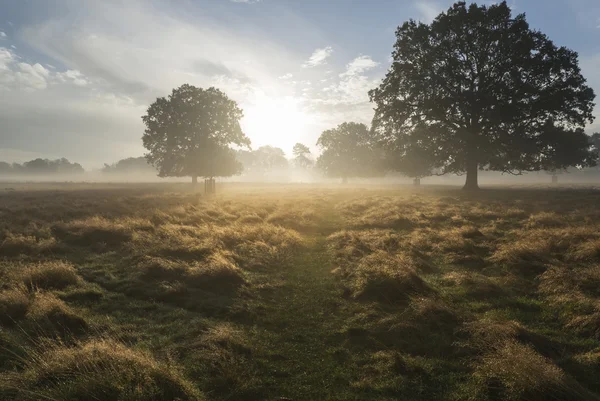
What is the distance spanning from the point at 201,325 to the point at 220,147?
4305cm

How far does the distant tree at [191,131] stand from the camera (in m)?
45.0

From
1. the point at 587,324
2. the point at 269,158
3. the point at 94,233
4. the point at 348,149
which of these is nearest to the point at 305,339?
the point at 587,324

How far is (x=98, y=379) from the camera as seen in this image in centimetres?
397

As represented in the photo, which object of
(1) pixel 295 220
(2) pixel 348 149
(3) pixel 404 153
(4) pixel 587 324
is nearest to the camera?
(4) pixel 587 324

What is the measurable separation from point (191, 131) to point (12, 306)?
137 ft

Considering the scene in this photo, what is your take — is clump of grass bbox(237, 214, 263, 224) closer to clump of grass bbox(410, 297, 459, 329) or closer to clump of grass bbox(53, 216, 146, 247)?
clump of grass bbox(53, 216, 146, 247)

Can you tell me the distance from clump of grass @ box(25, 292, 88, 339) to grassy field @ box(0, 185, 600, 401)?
0.03m

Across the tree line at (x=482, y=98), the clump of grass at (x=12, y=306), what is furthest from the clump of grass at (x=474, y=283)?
the tree line at (x=482, y=98)

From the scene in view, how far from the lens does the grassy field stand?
422 cm

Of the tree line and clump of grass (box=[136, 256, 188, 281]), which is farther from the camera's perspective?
the tree line

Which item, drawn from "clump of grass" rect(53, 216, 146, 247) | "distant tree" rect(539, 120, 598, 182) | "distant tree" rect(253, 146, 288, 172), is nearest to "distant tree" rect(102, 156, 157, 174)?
"distant tree" rect(253, 146, 288, 172)

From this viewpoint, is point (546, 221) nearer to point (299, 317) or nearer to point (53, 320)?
point (299, 317)

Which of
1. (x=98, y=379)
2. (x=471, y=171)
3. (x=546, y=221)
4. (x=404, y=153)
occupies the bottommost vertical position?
(x=98, y=379)

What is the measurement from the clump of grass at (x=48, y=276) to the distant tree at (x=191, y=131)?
3889cm
